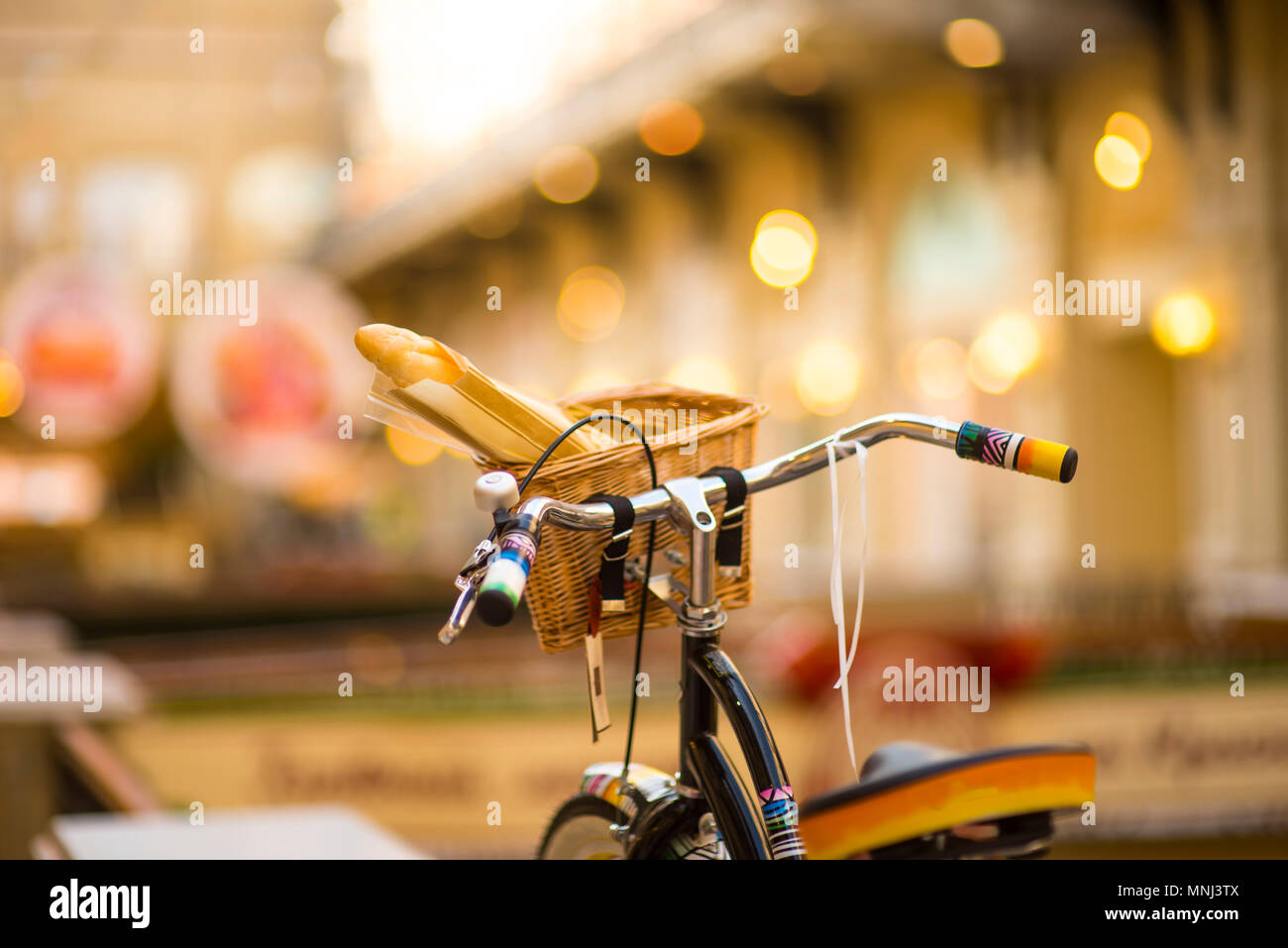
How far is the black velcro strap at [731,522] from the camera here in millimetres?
1454

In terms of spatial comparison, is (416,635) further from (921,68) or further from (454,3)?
(454,3)

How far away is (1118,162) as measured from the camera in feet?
33.5

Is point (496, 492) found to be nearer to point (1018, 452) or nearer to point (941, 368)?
point (1018, 452)

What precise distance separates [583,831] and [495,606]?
2.56 ft

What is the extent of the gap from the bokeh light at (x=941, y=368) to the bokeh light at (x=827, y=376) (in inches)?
34.1

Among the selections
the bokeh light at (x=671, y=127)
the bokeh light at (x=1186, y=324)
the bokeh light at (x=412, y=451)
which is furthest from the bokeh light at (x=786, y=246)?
the bokeh light at (x=412, y=451)

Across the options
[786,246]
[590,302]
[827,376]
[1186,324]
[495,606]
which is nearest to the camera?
[495,606]

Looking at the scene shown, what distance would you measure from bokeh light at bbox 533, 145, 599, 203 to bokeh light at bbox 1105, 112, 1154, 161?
5.96m

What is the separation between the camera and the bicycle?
4.47ft

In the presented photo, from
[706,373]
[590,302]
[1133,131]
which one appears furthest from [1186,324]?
[590,302]

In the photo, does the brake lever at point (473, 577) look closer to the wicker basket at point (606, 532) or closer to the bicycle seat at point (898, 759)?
the wicker basket at point (606, 532)

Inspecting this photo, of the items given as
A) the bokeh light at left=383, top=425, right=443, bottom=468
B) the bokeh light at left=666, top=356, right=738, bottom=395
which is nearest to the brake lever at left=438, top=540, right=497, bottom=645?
the bokeh light at left=666, top=356, right=738, bottom=395

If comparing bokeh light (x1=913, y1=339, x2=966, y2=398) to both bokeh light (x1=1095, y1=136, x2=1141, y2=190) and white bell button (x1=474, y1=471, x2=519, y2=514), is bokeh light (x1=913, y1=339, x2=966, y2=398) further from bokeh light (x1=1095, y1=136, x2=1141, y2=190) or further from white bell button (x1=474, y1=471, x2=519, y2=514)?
white bell button (x1=474, y1=471, x2=519, y2=514)
